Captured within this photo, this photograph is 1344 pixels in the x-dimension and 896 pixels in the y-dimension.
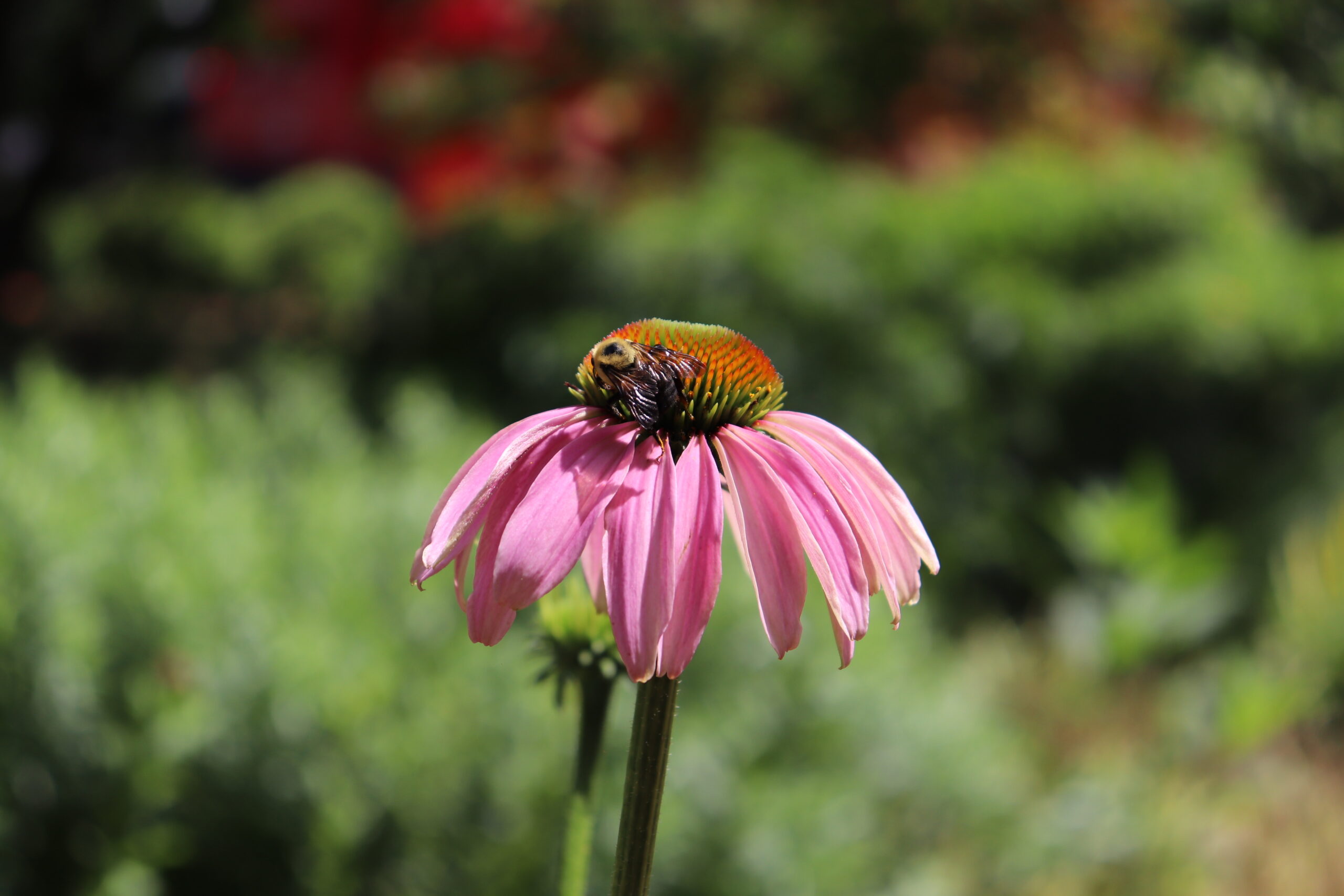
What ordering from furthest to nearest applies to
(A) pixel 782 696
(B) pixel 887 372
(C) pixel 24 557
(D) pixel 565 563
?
(B) pixel 887 372 → (A) pixel 782 696 → (C) pixel 24 557 → (D) pixel 565 563

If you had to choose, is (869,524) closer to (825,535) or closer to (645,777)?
(825,535)

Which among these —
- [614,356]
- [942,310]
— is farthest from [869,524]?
[942,310]

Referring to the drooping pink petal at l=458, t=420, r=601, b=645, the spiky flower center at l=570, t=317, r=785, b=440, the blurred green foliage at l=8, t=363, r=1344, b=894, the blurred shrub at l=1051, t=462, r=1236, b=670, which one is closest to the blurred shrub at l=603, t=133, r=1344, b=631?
the blurred shrub at l=1051, t=462, r=1236, b=670

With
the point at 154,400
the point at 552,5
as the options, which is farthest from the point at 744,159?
the point at 154,400

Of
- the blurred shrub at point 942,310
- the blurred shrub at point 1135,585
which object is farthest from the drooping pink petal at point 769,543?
the blurred shrub at point 942,310

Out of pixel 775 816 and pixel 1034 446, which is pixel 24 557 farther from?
pixel 1034 446
